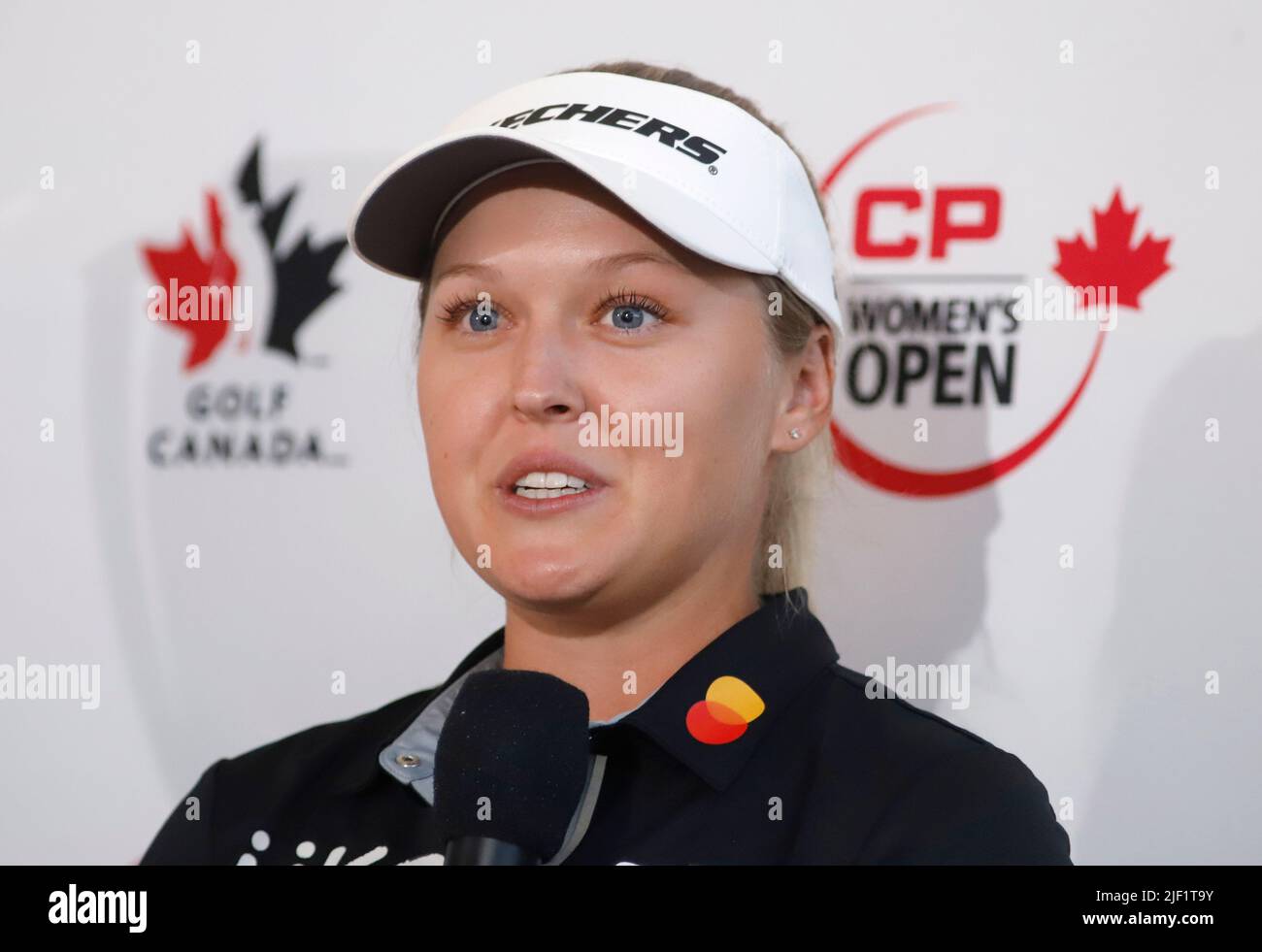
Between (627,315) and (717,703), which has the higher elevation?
(627,315)

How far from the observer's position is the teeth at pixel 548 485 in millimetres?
978

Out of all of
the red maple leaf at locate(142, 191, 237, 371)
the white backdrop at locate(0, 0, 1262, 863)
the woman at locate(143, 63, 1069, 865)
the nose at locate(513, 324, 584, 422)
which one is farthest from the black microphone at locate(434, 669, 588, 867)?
the red maple leaf at locate(142, 191, 237, 371)

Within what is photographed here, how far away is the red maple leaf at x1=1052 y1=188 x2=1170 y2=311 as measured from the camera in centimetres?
143

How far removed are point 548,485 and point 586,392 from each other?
0.07 metres

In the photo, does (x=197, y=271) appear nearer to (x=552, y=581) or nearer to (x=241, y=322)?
(x=241, y=322)

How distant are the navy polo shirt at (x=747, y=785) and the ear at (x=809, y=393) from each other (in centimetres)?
13

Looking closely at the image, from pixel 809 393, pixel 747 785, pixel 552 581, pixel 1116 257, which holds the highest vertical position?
pixel 1116 257

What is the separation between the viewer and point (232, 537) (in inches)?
62.0

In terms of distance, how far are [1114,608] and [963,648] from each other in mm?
163

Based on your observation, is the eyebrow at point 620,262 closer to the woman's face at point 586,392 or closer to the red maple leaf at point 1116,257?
the woman's face at point 586,392

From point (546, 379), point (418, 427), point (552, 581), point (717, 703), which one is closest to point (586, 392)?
point (546, 379)

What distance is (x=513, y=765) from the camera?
79cm

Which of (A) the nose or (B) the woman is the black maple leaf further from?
(A) the nose

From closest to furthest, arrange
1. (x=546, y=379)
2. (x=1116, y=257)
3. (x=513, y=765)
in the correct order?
(x=513, y=765) → (x=546, y=379) → (x=1116, y=257)
